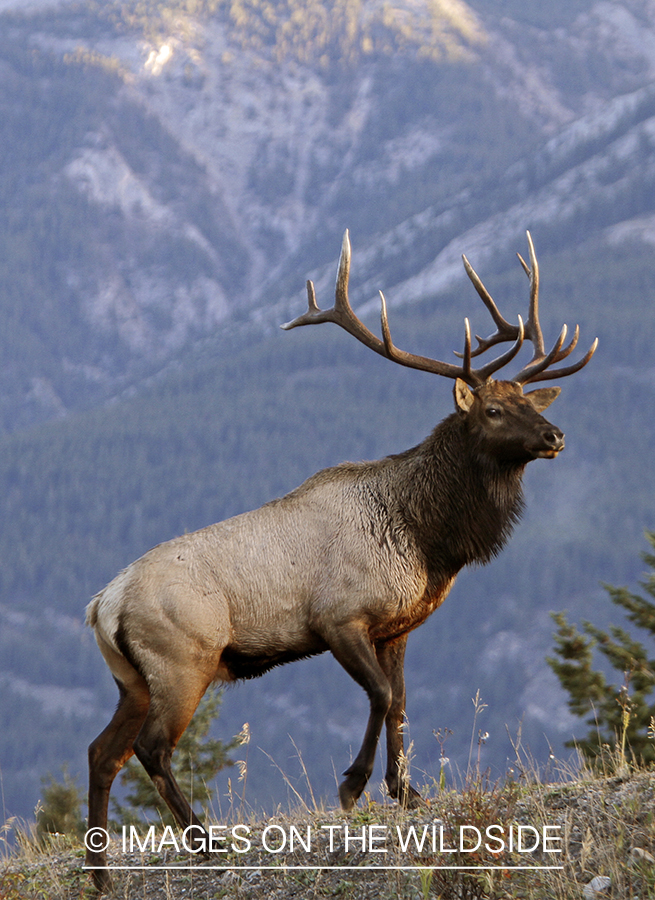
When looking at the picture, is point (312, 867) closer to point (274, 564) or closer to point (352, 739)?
point (274, 564)

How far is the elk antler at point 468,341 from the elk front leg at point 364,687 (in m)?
1.93

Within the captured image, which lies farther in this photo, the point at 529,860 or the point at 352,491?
the point at 352,491

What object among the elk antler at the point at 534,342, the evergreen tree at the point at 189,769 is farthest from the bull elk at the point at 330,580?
the evergreen tree at the point at 189,769

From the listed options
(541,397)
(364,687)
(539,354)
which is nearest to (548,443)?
(541,397)

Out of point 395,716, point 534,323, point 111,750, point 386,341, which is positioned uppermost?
point 534,323

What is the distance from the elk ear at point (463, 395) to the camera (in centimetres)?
828

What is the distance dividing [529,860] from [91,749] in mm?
2810

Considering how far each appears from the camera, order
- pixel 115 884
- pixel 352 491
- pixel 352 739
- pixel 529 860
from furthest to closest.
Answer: pixel 352 739 → pixel 352 491 → pixel 115 884 → pixel 529 860

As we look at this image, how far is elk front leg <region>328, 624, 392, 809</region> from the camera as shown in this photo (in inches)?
295

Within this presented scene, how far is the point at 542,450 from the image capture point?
801 centimetres

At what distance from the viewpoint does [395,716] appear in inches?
314

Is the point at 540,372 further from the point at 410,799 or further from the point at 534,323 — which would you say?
the point at 410,799

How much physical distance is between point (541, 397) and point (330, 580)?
221 centimetres

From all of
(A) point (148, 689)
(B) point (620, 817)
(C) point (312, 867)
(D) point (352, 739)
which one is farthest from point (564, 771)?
(D) point (352, 739)
